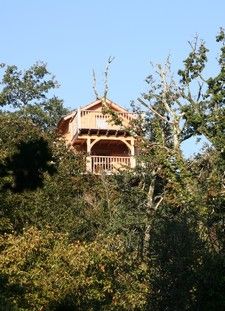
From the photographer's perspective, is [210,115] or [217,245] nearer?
[217,245]

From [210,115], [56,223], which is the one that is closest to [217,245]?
[56,223]

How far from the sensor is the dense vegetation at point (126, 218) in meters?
17.4

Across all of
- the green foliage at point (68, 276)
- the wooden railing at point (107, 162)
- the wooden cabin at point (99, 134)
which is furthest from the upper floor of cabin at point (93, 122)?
the green foliage at point (68, 276)

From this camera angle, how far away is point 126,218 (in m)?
30.1

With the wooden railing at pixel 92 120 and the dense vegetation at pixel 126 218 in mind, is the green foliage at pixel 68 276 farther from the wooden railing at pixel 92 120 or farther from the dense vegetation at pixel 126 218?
the wooden railing at pixel 92 120

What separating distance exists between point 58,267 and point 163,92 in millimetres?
16948

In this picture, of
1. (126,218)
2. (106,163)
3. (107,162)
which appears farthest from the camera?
(107,162)

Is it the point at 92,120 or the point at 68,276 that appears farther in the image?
the point at 92,120

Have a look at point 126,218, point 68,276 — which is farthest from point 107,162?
point 68,276

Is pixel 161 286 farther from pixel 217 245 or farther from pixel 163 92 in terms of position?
pixel 163 92

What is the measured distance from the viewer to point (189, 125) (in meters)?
33.2

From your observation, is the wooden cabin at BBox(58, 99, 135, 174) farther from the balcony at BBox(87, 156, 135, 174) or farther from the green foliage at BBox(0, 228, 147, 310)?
the green foliage at BBox(0, 228, 147, 310)

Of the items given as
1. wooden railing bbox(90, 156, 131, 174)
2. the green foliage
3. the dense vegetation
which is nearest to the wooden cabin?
wooden railing bbox(90, 156, 131, 174)

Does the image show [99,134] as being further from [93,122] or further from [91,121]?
[91,121]
